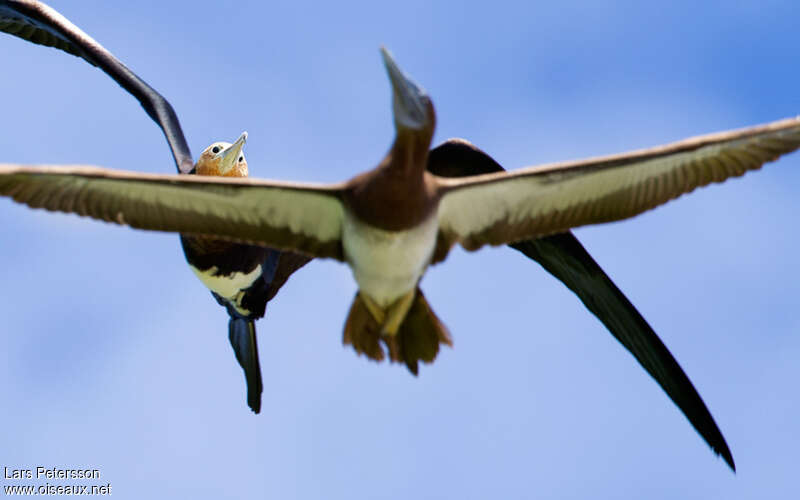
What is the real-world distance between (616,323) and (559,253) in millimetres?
645

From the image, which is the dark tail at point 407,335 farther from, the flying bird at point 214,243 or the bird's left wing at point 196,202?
the flying bird at point 214,243

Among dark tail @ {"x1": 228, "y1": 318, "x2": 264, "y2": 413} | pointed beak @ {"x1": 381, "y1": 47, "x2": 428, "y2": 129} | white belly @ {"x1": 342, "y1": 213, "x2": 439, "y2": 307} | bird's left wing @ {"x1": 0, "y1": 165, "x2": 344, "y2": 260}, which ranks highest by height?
pointed beak @ {"x1": 381, "y1": 47, "x2": 428, "y2": 129}

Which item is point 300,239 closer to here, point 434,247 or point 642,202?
point 434,247

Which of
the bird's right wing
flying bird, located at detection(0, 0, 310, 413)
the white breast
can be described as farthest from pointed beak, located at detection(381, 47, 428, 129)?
the bird's right wing

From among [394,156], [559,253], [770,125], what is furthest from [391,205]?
[559,253]

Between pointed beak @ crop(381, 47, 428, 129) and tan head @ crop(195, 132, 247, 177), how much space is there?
13.6 ft

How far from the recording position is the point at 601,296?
8.12m

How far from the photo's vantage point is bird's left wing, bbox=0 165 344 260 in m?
6.12

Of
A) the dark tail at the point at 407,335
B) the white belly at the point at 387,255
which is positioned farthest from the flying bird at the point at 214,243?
the white belly at the point at 387,255

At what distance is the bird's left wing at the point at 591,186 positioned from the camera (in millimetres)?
6328

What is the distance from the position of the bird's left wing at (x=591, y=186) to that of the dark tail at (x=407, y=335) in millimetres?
374

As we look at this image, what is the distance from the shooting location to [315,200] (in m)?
6.30

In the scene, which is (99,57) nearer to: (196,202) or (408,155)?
(196,202)

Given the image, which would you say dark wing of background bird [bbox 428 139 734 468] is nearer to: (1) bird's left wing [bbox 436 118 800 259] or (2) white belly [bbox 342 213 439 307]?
(1) bird's left wing [bbox 436 118 800 259]
